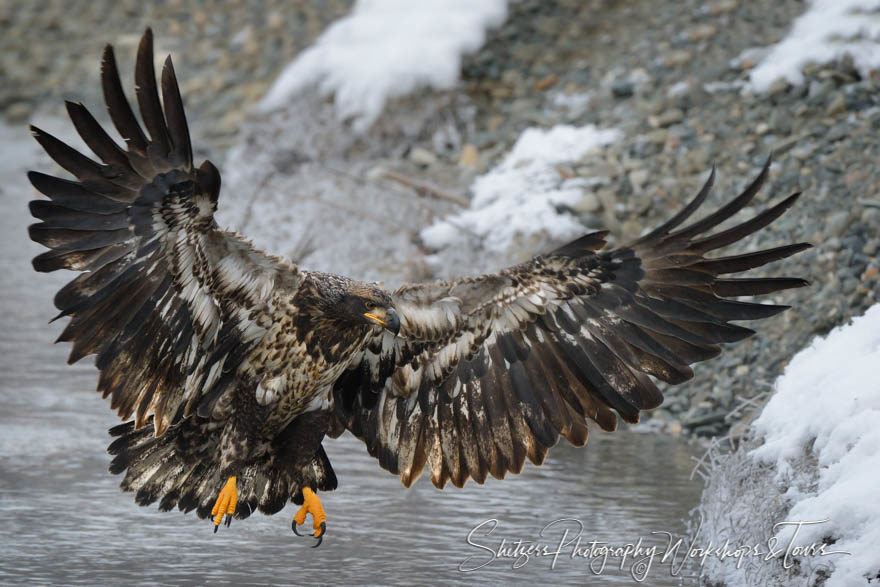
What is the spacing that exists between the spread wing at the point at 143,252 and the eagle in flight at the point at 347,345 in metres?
0.01

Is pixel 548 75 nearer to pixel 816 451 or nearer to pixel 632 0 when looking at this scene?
pixel 632 0

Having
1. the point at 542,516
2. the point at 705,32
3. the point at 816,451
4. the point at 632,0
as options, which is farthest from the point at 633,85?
the point at 816,451

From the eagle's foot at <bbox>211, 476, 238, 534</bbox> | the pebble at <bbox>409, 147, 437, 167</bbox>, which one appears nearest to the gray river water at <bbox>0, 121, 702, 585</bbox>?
the eagle's foot at <bbox>211, 476, 238, 534</bbox>

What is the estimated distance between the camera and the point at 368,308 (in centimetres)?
556

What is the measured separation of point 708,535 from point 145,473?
279cm

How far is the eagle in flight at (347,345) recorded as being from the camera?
16.8 ft

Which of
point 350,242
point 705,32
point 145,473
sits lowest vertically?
point 350,242

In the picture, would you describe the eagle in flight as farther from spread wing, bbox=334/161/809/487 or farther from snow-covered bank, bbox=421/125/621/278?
snow-covered bank, bbox=421/125/621/278

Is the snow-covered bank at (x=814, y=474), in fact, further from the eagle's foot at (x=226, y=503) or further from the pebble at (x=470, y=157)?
the pebble at (x=470, y=157)

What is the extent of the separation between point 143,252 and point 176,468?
1.29 meters

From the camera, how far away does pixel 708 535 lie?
5938 mm

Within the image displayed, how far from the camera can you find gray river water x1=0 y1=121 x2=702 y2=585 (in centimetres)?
577

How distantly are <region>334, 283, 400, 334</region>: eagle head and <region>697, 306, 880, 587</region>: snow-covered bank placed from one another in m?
1.82

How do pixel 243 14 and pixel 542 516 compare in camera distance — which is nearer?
pixel 542 516
